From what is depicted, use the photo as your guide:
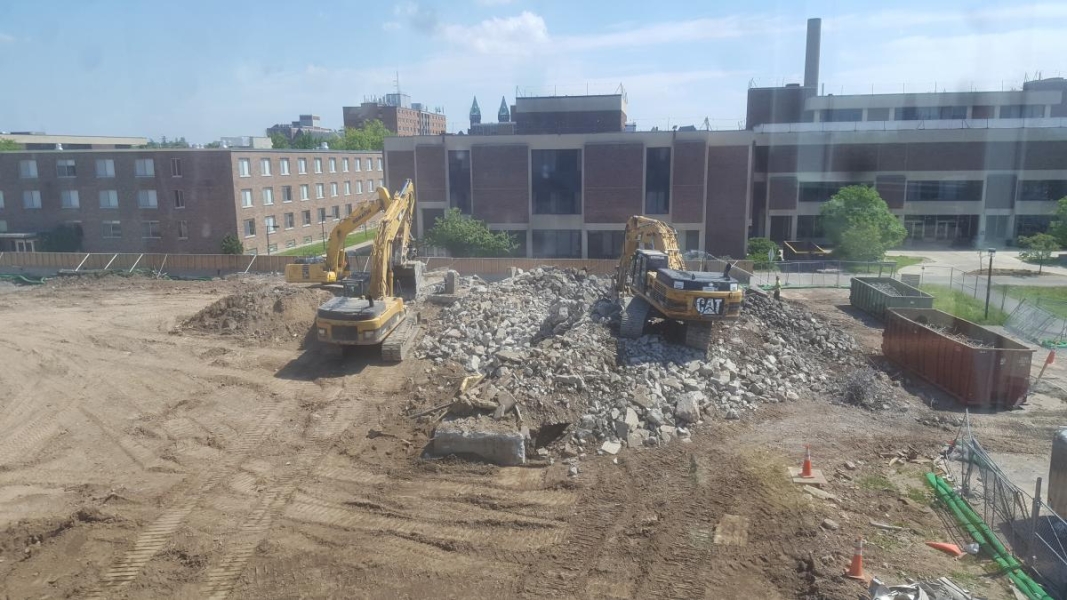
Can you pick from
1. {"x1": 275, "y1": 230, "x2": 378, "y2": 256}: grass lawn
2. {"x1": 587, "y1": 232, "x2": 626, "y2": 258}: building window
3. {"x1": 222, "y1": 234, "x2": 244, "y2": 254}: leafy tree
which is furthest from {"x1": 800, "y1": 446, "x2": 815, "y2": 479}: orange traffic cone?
{"x1": 222, "y1": 234, "x2": 244, "y2": 254}: leafy tree

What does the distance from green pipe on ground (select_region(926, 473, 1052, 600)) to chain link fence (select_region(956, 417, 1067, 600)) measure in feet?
0.47

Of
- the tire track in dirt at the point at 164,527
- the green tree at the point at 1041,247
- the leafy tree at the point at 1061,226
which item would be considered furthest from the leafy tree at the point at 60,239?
the leafy tree at the point at 1061,226

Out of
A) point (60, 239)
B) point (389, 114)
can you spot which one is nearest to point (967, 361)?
point (60, 239)

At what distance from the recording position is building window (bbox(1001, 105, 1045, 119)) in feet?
156

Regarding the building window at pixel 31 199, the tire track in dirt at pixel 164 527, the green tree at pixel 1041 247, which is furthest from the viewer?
the building window at pixel 31 199

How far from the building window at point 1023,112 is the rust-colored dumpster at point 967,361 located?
1412 inches

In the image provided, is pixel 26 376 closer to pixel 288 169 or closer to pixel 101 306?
pixel 101 306

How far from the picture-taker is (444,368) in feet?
58.3

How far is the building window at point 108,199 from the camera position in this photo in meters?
42.0

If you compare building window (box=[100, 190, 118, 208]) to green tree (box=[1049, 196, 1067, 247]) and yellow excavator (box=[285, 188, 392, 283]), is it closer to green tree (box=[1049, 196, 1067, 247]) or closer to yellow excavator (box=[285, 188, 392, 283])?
yellow excavator (box=[285, 188, 392, 283])

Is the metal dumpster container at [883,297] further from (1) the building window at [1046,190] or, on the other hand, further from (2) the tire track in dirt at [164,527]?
(1) the building window at [1046,190]

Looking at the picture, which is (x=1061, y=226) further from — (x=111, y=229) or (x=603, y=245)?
(x=111, y=229)

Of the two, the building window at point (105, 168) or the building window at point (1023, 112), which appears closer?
the building window at point (105, 168)

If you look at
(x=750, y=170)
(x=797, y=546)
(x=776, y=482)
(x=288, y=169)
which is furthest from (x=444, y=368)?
(x=288, y=169)
